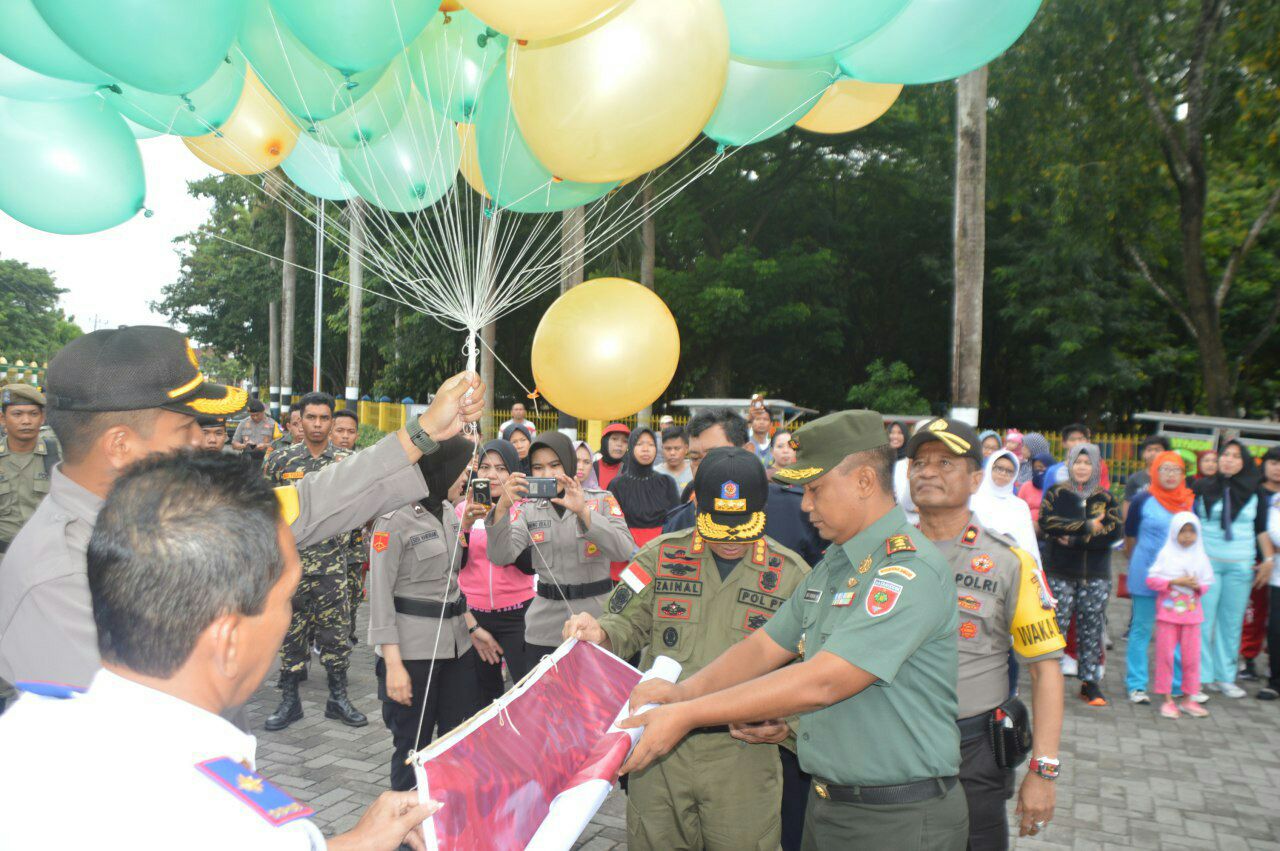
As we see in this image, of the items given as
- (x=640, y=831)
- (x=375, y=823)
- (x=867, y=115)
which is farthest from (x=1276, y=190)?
(x=375, y=823)

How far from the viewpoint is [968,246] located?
1010cm

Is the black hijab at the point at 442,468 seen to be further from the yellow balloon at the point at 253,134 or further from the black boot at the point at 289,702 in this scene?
the black boot at the point at 289,702

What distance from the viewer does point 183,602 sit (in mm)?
1213

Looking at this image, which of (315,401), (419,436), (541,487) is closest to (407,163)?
(541,487)

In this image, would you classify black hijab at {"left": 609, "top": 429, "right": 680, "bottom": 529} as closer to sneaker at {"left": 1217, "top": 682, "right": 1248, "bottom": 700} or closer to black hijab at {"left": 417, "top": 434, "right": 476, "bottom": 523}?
black hijab at {"left": 417, "top": 434, "right": 476, "bottom": 523}

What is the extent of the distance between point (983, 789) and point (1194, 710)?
510 centimetres

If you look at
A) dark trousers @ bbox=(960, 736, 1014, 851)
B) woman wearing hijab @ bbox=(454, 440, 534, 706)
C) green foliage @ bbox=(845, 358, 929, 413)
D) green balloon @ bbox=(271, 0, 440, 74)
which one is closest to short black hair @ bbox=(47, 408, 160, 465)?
green balloon @ bbox=(271, 0, 440, 74)

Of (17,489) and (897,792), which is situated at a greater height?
(17,489)

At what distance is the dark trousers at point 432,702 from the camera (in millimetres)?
4156

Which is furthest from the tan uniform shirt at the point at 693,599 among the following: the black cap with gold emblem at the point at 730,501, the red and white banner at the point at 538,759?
the red and white banner at the point at 538,759

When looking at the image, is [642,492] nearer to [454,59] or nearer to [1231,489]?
[454,59]

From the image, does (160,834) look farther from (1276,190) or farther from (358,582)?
(1276,190)

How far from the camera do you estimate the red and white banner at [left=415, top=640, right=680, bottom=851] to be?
1.87 m

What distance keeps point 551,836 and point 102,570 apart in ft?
3.70
